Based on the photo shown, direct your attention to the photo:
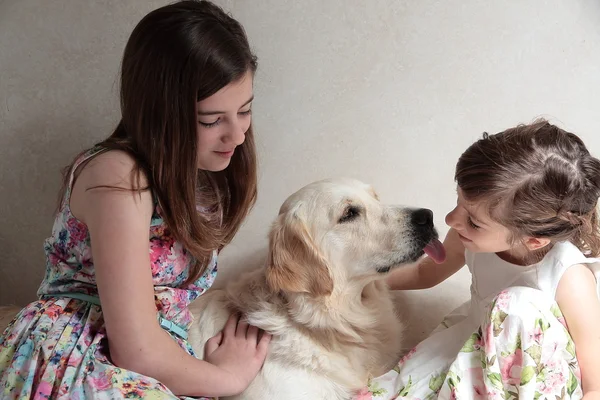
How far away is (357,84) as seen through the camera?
1946mm

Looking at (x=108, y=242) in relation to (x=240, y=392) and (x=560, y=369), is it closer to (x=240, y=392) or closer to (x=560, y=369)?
(x=240, y=392)

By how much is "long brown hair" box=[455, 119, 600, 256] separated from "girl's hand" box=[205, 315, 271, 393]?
2.26ft

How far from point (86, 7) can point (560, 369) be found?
1.79m

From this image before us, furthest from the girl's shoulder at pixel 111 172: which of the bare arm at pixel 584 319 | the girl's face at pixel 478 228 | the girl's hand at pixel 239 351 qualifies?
the bare arm at pixel 584 319

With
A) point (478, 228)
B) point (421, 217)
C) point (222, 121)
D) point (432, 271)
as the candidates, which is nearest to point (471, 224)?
point (478, 228)

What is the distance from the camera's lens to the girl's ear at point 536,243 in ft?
4.57

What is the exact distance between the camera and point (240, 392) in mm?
1523

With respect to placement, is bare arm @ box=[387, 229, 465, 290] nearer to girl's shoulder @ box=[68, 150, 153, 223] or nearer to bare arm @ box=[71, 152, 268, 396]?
bare arm @ box=[71, 152, 268, 396]

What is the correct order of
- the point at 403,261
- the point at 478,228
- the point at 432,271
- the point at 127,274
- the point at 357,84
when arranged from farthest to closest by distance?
the point at 357,84
the point at 432,271
the point at 403,261
the point at 478,228
the point at 127,274

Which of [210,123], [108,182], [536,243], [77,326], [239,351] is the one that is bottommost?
[239,351]

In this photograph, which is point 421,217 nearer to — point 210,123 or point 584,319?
point 584,319

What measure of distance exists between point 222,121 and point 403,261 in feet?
1.95

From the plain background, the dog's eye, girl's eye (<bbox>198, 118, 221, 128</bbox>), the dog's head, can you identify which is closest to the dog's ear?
the dog's head

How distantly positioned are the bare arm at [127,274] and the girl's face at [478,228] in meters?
0.74
